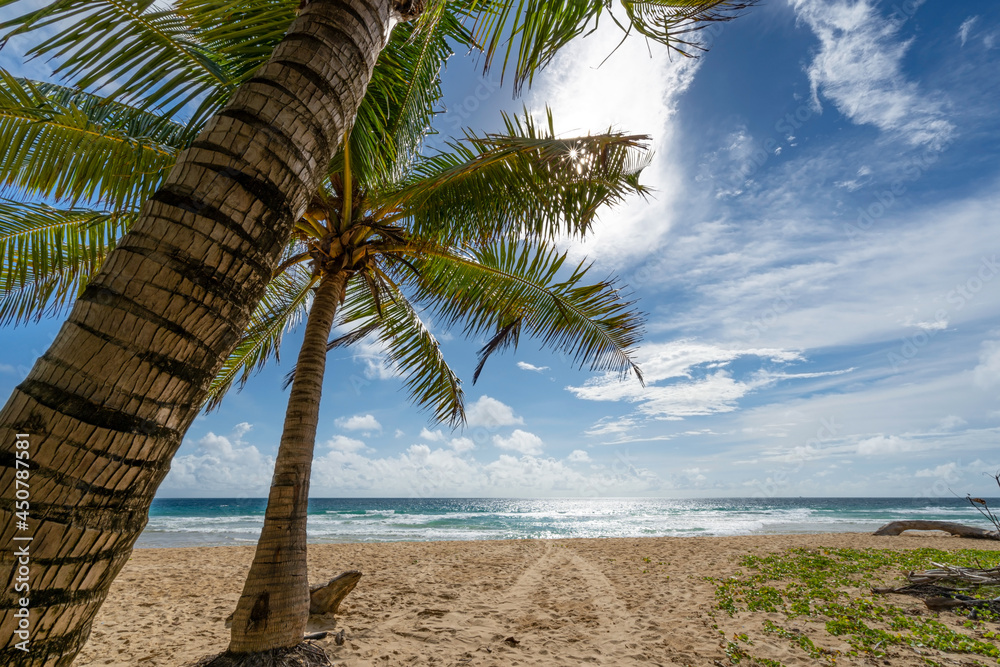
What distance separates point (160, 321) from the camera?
113 cm

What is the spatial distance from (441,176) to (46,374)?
358 centimetres

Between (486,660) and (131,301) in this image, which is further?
(486,660)

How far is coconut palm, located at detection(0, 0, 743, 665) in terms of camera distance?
0.99 m

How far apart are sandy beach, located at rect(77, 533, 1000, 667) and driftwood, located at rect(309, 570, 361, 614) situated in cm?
23

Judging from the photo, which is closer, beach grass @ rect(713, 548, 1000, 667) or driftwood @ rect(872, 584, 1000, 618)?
beach grass @ rect(713, 548, 1000, 667)

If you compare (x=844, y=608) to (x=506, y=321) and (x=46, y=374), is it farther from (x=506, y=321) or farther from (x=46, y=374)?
(x=46, y=374)

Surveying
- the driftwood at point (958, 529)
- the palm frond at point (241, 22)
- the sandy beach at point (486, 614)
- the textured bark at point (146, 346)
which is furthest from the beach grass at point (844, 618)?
the driftwood at point (958, 529)

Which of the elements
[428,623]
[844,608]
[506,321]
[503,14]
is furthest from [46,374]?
[844,608]

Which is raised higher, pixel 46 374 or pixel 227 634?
pixel 46 374

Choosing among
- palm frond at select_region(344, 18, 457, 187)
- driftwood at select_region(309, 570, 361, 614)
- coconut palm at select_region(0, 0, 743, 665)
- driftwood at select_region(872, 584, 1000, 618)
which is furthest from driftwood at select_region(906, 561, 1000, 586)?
coconut palm at select_region(0, 0, 743, 665)

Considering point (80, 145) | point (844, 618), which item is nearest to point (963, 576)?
point (844, 618)

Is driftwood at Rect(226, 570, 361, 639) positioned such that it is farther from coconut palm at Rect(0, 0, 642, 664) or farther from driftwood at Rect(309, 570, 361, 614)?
coconut palm at Rect(0, 0, 642, 664)

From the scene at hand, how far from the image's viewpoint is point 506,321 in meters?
5.73

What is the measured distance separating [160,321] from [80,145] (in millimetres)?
4167
